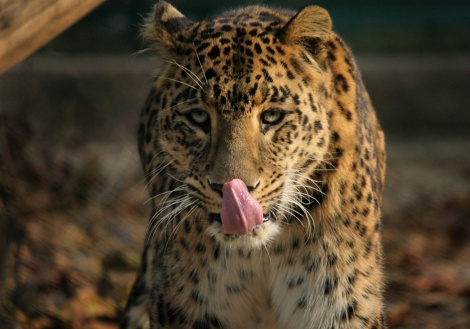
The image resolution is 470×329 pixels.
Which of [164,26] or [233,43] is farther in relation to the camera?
[164,26]

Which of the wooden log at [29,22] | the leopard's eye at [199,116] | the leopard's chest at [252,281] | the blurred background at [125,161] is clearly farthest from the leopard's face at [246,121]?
the blurred background at [125,161]

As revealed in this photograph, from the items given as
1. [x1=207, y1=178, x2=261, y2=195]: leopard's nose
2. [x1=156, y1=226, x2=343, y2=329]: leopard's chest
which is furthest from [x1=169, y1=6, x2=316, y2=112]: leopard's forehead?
[x1=156, y1=226, x2=343, y2=329]: leopard's chest

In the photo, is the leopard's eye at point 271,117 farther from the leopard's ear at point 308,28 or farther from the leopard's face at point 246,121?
the leopard's ear at point 308,28

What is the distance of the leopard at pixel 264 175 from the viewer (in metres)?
4.83

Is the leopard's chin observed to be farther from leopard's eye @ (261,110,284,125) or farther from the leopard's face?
leopard's eye @ (261,110,284,125)

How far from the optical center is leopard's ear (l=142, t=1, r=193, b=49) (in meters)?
5.19

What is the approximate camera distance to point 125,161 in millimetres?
10633

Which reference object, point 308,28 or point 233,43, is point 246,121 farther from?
point 308,28

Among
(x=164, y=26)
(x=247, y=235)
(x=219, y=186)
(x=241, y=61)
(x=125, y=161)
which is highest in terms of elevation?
(x=164, y=26)

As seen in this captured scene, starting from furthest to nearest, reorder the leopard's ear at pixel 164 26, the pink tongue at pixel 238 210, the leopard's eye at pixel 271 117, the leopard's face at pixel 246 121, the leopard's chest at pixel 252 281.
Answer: the leopard's chest at pixel 252 281 → the leopard's ear at pixel 164 26 → the leopard's eye at pixel 271 117 → the leopard's face at pixel 246 121 → the pink tongue at pixel 238 210

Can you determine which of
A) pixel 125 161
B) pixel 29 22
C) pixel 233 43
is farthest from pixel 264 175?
pixel 125 161

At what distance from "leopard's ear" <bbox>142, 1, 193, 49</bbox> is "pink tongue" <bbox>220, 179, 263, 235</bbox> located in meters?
0.93

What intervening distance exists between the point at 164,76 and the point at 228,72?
55cm

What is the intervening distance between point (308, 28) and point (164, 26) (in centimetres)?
75
